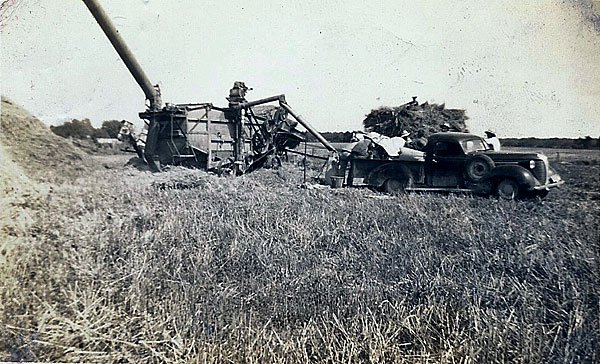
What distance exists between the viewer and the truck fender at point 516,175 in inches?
112

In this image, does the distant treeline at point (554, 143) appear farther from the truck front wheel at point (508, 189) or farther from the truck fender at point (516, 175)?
the truck front wheel at point (508, 189)

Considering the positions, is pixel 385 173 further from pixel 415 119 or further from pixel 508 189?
pixel 508 189

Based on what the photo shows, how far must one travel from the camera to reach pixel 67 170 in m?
3.19

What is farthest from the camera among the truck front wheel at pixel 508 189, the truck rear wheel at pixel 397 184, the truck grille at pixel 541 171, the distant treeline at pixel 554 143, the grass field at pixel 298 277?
the truck rear wheel at pixel 397 184

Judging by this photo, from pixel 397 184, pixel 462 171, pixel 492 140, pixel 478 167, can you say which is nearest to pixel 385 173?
pixel 397 184

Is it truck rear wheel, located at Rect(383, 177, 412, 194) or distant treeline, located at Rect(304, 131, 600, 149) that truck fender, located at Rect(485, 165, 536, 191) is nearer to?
distant treeline, located at Rect(304, 131, 600, 149)

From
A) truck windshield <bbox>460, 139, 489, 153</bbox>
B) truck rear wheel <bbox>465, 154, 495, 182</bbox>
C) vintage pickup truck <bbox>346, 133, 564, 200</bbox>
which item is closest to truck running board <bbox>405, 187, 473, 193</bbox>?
vintage pickup truck <bbox>346, 133, 564, 200</bbox>

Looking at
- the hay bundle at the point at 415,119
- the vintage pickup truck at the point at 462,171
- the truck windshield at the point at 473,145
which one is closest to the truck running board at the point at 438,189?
the vintage pickup truck at the point at 462,171

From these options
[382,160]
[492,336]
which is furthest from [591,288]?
[382,160]

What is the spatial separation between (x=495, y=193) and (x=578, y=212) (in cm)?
49

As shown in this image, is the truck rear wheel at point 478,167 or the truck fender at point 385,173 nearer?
the truck rear wheel at point 478,167

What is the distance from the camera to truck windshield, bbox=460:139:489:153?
292 centimetres

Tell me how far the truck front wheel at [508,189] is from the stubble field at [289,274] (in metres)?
0.09

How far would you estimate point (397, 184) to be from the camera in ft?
11.5
